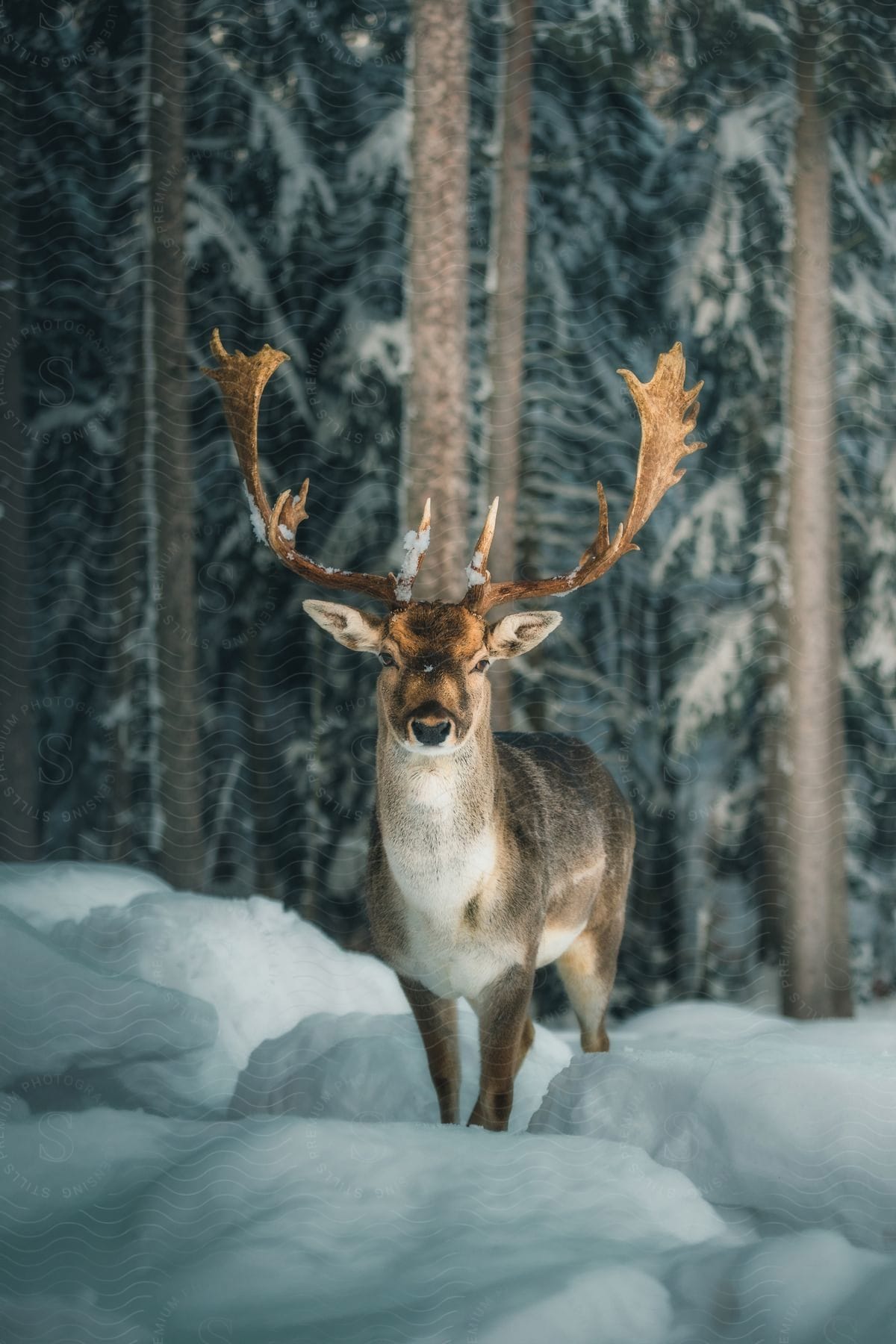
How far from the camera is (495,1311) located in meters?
2.50

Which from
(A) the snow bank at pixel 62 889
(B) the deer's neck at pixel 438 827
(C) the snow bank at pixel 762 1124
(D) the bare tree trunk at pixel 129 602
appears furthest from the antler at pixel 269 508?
(D) the bare tree trunk at pixel 129 602

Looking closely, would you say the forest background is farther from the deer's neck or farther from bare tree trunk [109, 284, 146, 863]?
the deer's neck

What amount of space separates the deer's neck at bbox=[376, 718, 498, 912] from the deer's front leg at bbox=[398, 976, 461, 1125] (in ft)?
1.47

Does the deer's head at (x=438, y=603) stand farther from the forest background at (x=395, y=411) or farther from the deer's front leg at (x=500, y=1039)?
the forest background at (x=395, y=411)

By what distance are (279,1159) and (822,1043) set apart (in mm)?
2636

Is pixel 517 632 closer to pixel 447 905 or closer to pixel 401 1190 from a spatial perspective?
pixel 447 905

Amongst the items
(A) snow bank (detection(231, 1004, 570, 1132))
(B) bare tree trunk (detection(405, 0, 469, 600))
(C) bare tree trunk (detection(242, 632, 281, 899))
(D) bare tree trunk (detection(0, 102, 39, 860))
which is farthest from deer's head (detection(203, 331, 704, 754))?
(C) bare tree trunk (detection(242, 632, 281, 899))

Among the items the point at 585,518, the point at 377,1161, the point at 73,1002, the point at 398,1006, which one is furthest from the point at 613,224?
the point at 377,1161

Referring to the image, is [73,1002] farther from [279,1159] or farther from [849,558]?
[849,558]

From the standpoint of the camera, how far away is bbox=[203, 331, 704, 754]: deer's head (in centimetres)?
351

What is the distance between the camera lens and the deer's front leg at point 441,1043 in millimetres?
3955

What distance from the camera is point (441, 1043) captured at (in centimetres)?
398

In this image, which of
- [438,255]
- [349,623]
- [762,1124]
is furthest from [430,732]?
[438,255]

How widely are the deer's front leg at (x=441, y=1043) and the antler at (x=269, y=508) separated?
4.08 ft
